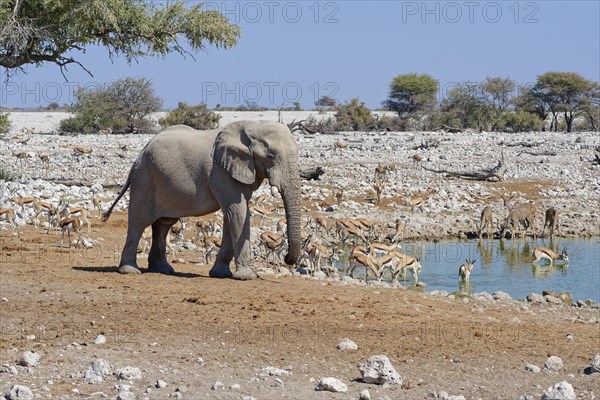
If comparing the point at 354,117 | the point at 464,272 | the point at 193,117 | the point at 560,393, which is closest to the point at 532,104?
the point at 354,117

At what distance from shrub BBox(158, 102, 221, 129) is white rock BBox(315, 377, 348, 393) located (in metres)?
42.1

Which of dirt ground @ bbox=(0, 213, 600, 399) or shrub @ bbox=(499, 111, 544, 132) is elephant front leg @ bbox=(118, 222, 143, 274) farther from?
shrub @ bbox=(499, 111, 544, 132)

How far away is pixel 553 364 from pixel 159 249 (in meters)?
6.38

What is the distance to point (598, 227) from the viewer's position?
26.4 meters

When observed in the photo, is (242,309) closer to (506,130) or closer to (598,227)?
(598,227)

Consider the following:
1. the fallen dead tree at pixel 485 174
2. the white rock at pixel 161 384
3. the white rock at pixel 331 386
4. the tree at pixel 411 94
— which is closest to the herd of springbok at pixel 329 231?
the fallen dead tree at pixel 485 174

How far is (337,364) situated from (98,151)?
2605 centimetres

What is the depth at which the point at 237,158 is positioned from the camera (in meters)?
13.2

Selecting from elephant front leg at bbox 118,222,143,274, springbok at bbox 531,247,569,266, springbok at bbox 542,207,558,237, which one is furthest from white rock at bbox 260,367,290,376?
springbok at bbox 542,207,558,237

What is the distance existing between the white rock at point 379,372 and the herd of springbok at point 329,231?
824 cm

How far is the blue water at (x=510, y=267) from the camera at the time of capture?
734 inches

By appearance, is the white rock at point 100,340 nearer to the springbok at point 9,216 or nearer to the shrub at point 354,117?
the springbok at point 9,216

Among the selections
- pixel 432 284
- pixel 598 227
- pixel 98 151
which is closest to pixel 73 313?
pixel 432 284

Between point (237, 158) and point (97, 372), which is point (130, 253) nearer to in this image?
point (237, 158)
